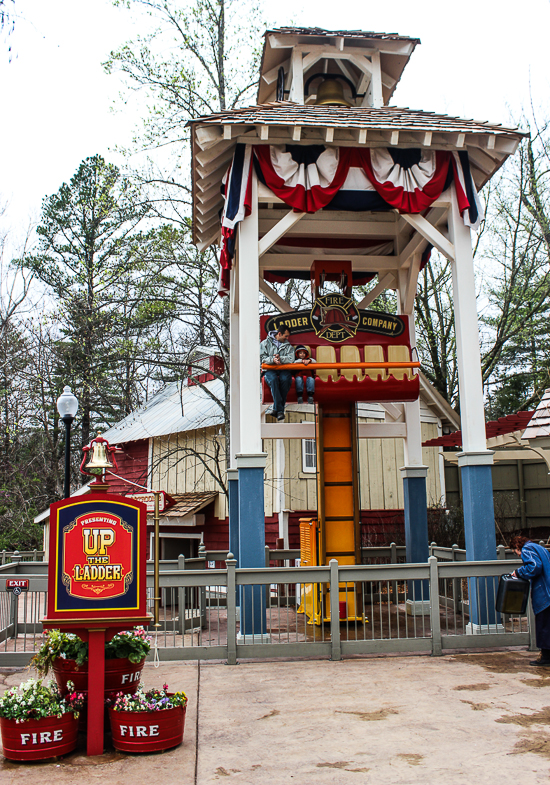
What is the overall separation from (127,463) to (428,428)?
10.8 metres

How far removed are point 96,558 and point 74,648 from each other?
88cm

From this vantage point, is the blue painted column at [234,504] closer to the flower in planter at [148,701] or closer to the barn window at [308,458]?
the barn window at [308,458]

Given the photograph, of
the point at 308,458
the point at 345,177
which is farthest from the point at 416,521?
the point at 345,177

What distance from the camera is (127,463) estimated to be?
984 inches

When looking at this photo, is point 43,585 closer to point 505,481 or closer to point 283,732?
point 283,732

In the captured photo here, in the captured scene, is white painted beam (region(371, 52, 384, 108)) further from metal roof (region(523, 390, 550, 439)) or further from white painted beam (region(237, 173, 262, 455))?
metal roof (region(523, 390, 550, 439))

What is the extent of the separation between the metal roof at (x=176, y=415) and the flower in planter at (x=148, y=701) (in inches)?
524

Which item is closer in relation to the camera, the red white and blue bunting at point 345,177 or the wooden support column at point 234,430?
the red white and blue bunting at point 345,177

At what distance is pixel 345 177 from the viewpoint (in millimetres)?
10883

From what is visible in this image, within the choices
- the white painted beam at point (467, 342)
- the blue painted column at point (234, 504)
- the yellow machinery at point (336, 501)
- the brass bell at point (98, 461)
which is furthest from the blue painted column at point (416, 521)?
the brass bell at point (98, 461)

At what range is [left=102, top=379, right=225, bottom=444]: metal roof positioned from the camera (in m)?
21.1

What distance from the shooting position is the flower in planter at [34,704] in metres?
5.46

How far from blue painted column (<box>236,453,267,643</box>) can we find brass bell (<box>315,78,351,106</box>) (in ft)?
24.1

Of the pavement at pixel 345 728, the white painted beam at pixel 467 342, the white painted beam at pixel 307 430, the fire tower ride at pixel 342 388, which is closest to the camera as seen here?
the pavement at pixel 345 728
